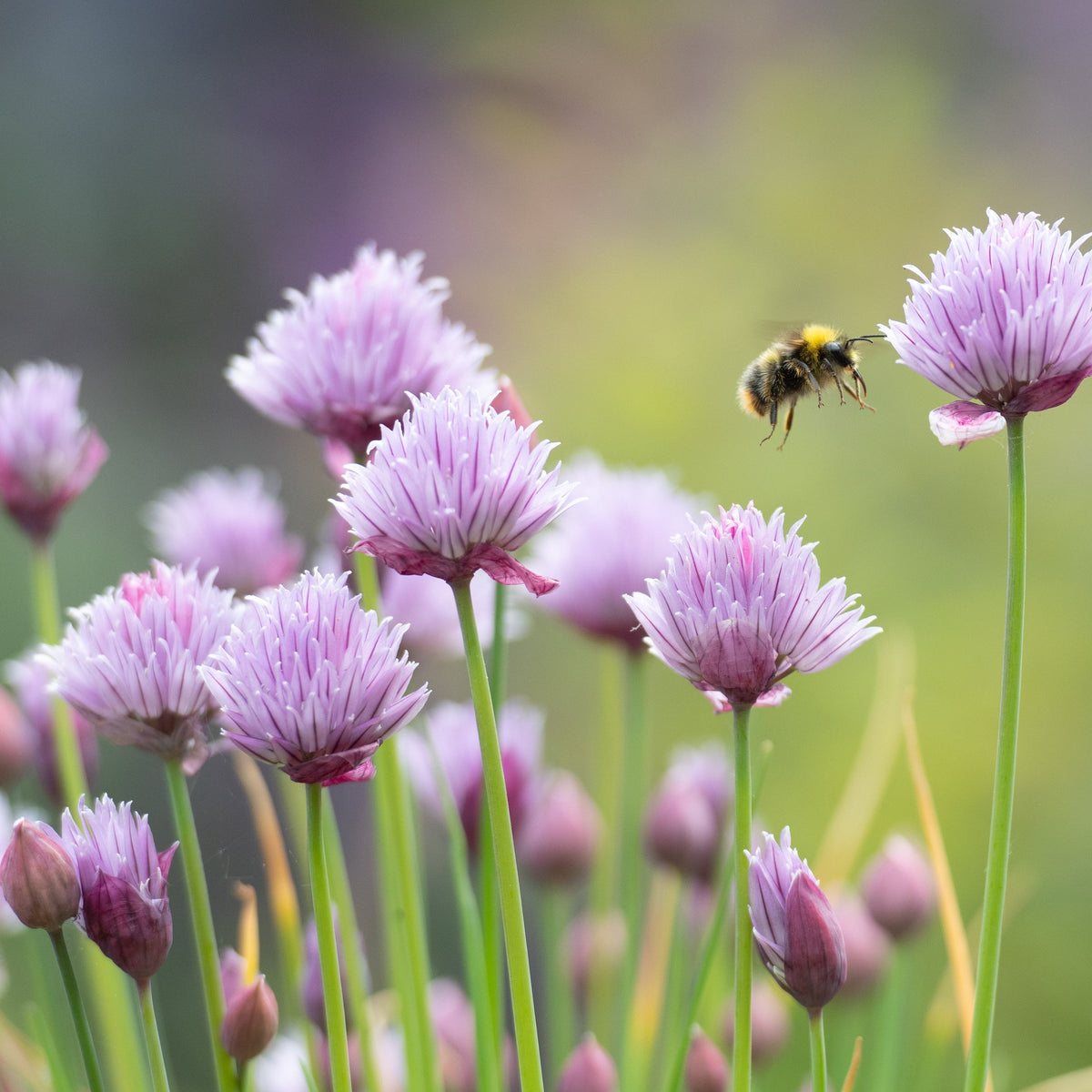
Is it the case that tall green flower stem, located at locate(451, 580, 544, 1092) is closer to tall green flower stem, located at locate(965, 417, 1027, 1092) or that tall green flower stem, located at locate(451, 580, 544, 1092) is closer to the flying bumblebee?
tall green flower stem, located at locate(965, 417, 1027, 1092)

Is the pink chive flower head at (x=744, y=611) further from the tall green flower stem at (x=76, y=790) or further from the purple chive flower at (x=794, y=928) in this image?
the tall green flower stem at (x=76, y=790)

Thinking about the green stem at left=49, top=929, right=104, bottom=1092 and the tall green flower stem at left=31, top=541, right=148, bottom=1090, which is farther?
the tall green flower stem at left=31, top=541, right=148, bottom=1090

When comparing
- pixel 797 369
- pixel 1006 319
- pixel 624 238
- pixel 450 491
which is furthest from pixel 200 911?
pixel 624 238

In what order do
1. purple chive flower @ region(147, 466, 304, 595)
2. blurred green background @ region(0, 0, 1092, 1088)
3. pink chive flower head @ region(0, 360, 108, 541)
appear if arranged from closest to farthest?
pink chive flower head @ region(0, 360, 108, 541), purple chive flower @ region(147, 466, 304, 595), blurred green background @ region(0, 0, 1092, 1088)

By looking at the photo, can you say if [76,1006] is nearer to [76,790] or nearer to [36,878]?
[36,878]

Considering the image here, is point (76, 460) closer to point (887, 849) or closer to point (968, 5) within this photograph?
point (887, 849)

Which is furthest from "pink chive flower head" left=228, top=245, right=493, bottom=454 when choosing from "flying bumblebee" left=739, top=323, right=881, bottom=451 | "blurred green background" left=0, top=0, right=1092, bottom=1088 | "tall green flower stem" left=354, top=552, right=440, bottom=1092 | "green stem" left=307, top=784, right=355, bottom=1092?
"blurred green background" left=0, top=0, right=1092, bottom=1088

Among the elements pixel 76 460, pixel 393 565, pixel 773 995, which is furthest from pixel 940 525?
pixel 393 565
